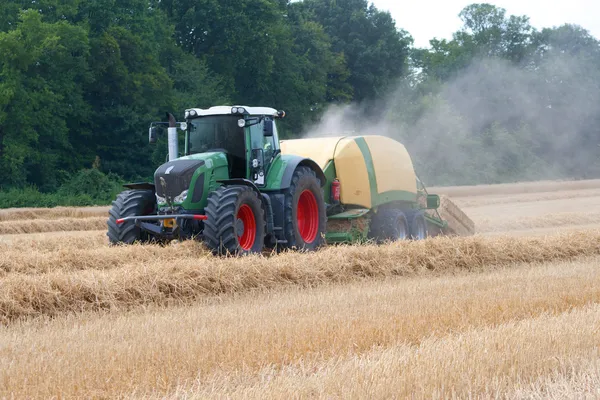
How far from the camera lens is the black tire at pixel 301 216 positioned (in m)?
12.4

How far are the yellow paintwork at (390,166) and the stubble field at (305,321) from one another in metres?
2.64

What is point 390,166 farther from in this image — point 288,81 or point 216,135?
point 288,81

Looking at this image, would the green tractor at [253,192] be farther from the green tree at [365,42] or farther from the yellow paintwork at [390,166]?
the green tree at [365,42]

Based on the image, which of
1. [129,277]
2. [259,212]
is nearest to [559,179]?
[259,212]

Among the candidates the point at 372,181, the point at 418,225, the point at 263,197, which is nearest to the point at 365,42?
the point at 418,225

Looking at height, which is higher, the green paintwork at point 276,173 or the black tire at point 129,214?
the green paintwork at point 276,173

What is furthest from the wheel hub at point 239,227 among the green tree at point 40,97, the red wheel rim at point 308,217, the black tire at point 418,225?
the green tree at point 40,97

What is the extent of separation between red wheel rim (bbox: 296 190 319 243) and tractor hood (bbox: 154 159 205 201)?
2207 mm

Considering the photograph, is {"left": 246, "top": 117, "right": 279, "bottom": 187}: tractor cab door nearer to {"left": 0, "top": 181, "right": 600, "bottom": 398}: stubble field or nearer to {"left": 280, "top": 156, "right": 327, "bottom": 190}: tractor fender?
{"left": 280, "top": 156, "right": 327, "bottom": 190}: tractor fender

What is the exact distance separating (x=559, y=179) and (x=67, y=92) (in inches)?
1188

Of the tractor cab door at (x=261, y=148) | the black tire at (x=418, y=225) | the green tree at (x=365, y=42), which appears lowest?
the black tire at (x=418, y=225)

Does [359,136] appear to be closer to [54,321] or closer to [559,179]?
[54,321]

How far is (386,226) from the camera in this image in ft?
49.4

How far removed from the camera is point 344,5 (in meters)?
61.1
